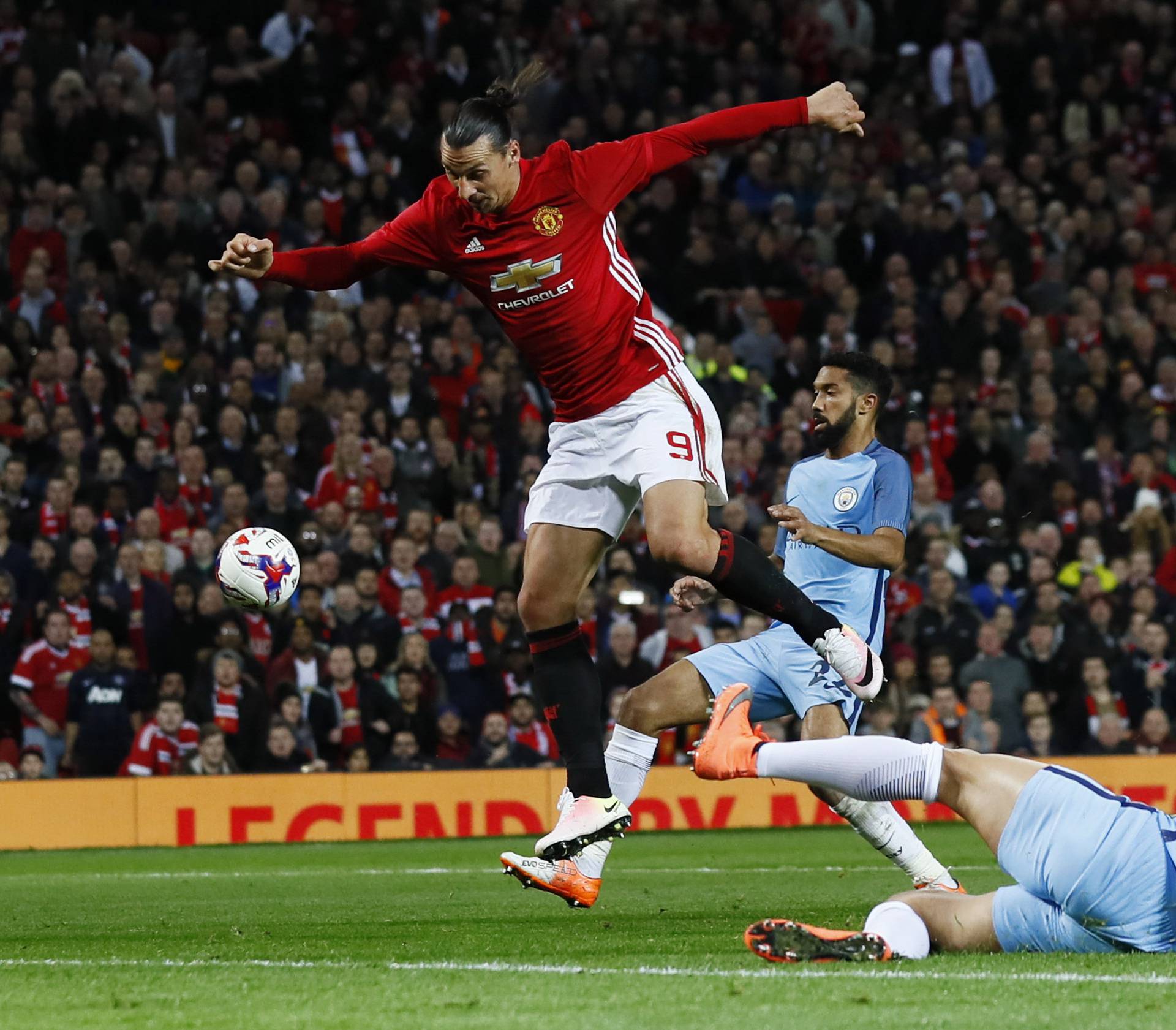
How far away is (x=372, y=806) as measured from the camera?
47.1 feet

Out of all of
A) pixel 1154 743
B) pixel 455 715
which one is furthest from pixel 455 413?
pixel 1154 743

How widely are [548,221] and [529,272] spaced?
20cm

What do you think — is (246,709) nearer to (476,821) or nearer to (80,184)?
(476,821)

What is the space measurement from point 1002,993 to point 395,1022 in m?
1.52

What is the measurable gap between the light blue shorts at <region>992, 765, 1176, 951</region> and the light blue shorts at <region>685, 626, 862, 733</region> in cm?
247

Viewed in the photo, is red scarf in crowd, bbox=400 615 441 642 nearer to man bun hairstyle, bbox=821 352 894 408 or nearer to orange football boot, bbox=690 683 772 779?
man bun hairstyle, bbox=821 352 894 408

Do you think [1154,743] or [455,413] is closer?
[1154,743]

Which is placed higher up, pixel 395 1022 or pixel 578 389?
pixel 578 389

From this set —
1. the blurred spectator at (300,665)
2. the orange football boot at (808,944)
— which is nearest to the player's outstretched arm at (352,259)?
the orange football boot at (808,944)

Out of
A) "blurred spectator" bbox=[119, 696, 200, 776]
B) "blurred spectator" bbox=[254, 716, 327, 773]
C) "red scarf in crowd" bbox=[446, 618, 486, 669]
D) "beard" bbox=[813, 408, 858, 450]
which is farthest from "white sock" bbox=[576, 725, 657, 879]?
"red scarf in crowd" bbox=[446, 618, 486, 669]

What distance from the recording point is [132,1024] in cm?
465

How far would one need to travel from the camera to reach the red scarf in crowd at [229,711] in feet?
46.2

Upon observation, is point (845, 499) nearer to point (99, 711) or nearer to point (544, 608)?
point (544, 608)

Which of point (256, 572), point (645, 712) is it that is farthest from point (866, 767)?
point (256, 572)
